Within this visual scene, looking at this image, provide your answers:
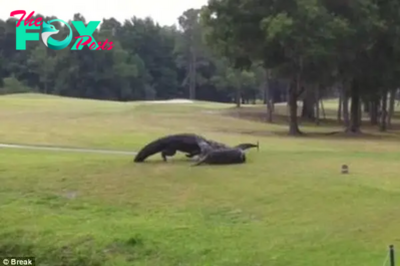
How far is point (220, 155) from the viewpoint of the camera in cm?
2155

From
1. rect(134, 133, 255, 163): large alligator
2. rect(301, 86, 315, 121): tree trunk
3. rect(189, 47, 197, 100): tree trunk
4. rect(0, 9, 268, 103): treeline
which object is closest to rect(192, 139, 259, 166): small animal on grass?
rect(134, 133, 255, 163): large alligator

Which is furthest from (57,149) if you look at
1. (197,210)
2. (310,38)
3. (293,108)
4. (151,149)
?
(293,108)

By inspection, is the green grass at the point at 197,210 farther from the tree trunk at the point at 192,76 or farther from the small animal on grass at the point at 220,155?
the tree trunk at the point at 192,76

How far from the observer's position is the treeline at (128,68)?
95250 mm

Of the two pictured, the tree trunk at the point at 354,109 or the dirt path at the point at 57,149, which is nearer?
the dirt path at the point at 57,149

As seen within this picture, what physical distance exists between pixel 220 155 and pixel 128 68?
74.9 m

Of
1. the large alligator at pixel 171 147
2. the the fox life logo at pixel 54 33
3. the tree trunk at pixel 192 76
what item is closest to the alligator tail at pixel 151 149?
the large alligator at pixel 171 147

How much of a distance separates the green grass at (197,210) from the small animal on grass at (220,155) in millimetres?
552

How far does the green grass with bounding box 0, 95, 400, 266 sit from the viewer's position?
13469 mm

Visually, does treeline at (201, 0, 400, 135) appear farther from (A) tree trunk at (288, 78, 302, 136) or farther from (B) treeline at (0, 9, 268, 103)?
(B) treeline at (0, 9, 268, 103)

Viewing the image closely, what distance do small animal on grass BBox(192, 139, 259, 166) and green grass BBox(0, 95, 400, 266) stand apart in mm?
552

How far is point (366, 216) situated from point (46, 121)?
105ft

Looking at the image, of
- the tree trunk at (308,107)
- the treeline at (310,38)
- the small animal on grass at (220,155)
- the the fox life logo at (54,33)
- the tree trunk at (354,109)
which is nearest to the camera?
the small animal on grass at (220,155)

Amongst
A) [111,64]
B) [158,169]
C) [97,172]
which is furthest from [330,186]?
[111,64]
